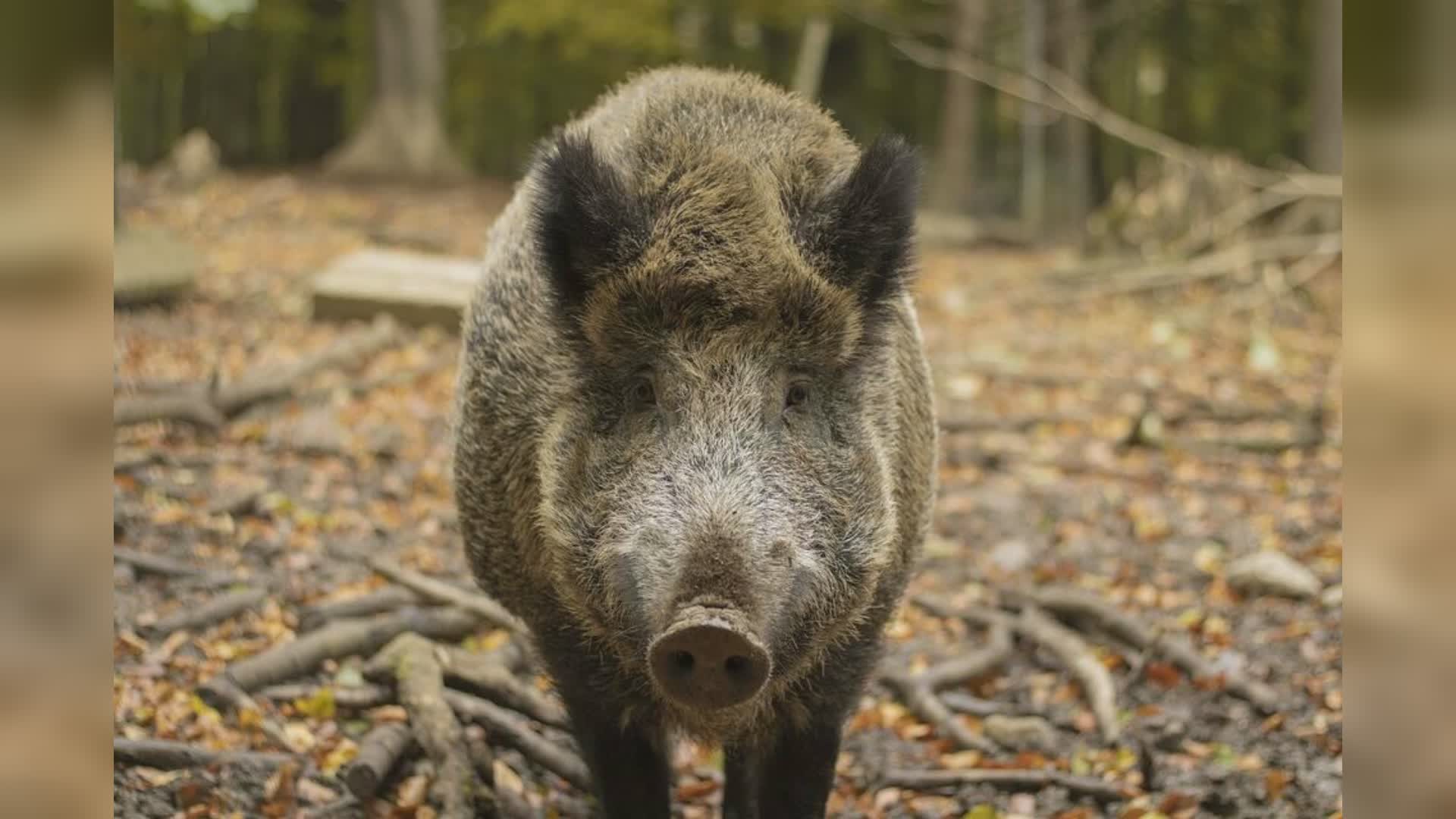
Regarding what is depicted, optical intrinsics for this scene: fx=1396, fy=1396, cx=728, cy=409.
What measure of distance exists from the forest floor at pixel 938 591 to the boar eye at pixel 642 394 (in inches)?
66.3

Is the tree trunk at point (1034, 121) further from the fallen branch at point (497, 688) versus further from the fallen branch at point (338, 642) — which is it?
the fallen branch at point (497, 688)

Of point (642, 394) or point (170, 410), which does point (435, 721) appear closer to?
point (642, 394)

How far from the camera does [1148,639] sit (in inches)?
249

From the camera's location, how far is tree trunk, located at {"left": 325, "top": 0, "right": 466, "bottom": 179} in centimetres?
1891

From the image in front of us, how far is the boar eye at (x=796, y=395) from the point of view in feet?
12.4

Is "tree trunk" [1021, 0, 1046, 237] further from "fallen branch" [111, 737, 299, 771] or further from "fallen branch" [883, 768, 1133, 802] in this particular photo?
"fallen branch" [111, 737, 299, 771]

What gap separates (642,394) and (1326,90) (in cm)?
1330

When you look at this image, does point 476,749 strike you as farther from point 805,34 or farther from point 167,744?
point 805,34

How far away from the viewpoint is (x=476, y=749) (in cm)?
513

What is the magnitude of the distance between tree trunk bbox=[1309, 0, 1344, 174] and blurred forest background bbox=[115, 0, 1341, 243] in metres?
0.04

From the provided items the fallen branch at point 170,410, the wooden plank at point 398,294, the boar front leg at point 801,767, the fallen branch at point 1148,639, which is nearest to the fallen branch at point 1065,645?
the fallen branch at point 1148,639


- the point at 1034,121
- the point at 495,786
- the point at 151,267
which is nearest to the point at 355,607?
the point at 495,786

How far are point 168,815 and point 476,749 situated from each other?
1.19m

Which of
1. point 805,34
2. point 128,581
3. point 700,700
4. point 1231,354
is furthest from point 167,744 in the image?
point 805,34
